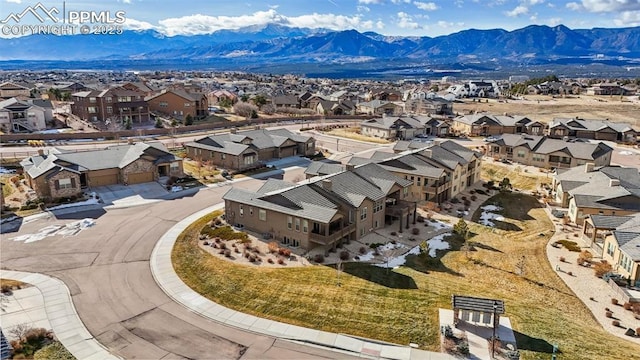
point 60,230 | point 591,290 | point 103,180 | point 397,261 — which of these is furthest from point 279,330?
point 103,180

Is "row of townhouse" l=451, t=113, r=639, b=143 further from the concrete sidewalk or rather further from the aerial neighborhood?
the concrete sidewalk

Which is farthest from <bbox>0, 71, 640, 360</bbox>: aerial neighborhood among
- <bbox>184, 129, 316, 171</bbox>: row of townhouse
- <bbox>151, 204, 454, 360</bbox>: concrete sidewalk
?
<bbox>184, 129, 316, 171</bbox>: row of townhouse

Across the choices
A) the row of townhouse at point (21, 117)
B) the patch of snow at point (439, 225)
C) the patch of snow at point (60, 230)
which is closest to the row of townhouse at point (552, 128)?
the patch of snow at point (439, 225)

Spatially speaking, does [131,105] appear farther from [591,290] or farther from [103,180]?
[591,290]

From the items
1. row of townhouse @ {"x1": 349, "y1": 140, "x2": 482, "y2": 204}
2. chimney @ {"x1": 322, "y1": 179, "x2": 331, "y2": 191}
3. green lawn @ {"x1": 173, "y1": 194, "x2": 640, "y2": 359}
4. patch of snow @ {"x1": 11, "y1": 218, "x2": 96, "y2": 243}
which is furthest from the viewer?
row of townhouse @ {"x1": 349, "y1": 140, "x2": 482, "y2": 204}

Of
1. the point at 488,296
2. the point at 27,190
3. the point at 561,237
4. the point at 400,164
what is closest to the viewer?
the point at 488,296

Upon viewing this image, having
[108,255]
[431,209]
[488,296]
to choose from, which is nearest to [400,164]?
[431,209]

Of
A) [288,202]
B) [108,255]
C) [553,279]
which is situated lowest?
[553,279]

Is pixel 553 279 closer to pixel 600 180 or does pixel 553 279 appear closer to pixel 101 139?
pixel 600 180
